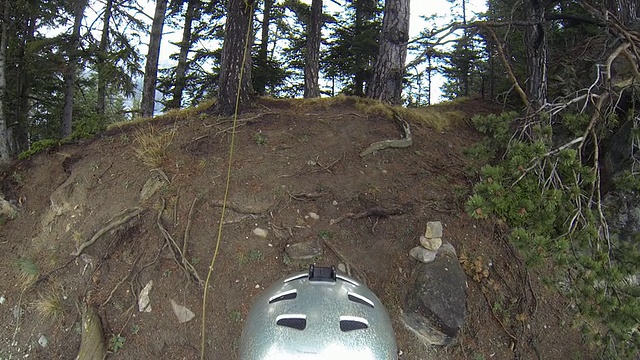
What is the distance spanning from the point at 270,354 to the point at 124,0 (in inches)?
475

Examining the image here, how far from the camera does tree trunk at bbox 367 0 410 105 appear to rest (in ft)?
24.4

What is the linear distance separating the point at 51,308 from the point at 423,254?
14.9 feet

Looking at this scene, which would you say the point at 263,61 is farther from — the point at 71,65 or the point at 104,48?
the point at 71,65

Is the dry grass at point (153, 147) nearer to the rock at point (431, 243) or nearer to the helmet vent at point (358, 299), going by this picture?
the rock at point (431, 243)

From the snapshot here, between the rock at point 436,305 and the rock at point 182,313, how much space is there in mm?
2416

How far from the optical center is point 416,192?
18.6 ft

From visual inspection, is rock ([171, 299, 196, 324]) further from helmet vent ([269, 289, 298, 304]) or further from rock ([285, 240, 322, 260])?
helmet vent ([269, 289, 298, 304])

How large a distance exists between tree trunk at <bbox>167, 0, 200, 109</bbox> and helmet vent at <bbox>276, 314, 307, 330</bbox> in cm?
1223

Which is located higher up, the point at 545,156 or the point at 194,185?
the point at 545,156

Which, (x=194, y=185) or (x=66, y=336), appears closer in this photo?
(x=66, y=336)

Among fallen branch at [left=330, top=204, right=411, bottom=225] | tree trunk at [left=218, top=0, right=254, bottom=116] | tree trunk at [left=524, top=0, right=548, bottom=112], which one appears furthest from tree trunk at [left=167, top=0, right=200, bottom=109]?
tree trunk at [left=524, top=0, right=548, bottom=112]

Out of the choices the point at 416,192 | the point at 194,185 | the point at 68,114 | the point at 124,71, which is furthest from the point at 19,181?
the point at 416,192

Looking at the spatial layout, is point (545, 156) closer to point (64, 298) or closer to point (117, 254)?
point (117, 254)

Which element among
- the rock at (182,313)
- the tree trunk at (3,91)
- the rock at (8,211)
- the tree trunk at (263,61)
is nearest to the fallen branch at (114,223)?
the rock at (182,313)
